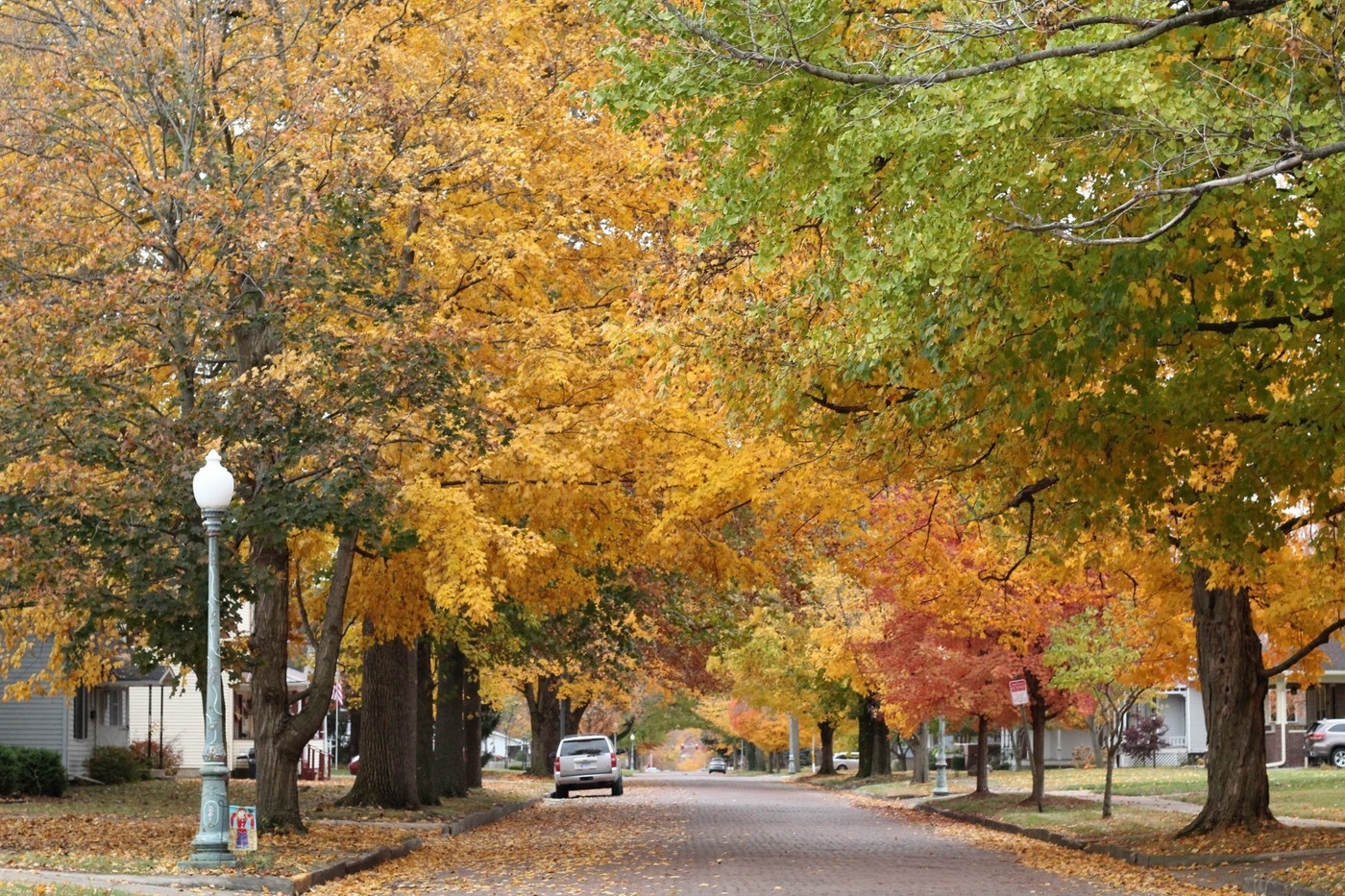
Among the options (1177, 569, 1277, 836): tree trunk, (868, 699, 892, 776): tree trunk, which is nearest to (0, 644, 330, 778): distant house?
(1177, 569, 1277, 836): tree trunk

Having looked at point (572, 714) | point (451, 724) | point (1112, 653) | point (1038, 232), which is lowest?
point (572, 714)

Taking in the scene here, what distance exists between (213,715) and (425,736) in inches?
752

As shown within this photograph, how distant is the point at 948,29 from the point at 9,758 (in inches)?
1121

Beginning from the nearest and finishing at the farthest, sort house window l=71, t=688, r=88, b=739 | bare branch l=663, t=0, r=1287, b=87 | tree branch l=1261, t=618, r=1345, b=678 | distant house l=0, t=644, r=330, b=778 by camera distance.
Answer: bare branch l=663, t=0, r=1287, b=87, tree branch l=1261, t=618, r=1345, b=678, distant house l=0, t=644, r=330, b=778, house window l=71, t=688, r=88, b=739

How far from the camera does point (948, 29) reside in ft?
35.3

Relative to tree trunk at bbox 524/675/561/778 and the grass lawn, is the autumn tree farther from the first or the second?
tree trunk at bbox 524/675/561/778

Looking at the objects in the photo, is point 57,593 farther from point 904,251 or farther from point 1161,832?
point 1161,832

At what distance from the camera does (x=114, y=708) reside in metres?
48.4

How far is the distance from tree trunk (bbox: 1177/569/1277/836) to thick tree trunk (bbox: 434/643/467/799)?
19941 mm

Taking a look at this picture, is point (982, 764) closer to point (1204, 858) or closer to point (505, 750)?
point (1204, 858)

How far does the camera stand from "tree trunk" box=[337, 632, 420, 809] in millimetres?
31906

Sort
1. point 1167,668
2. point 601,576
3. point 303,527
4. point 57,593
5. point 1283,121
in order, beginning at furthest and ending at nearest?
point 601,576 → point 1167,668 → point 303,527 → point 57,593 → point 1283,121

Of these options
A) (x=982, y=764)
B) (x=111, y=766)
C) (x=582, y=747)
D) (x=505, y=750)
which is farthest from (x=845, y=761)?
(x=982, y=764)

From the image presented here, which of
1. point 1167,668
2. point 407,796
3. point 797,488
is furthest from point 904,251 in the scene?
point 407,796
